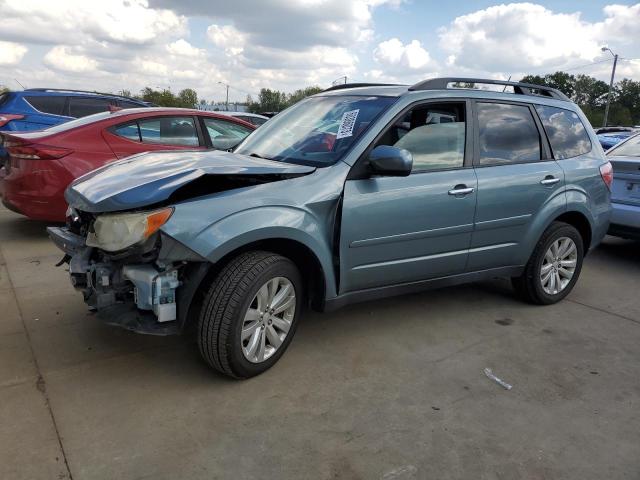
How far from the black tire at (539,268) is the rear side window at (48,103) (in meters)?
7.35

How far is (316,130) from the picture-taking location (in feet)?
12.3

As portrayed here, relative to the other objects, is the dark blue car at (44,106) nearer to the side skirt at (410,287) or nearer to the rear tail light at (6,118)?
the rear tail light at (6,118)

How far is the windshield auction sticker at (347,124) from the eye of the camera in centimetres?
350

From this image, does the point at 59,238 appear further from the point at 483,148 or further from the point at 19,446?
the point at 483,148

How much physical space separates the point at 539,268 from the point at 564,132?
1222 millimetres

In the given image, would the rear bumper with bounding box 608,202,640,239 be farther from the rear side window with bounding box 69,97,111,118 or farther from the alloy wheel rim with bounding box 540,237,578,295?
the rear side window with bounding box 69,97,111,118

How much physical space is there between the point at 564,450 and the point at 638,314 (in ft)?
8.16

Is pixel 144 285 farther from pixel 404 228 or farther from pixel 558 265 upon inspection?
pixel 558 265

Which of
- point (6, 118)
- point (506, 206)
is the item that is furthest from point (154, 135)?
point (506, 206)

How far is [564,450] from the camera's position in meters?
2.57

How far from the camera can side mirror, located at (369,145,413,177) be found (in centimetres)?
315

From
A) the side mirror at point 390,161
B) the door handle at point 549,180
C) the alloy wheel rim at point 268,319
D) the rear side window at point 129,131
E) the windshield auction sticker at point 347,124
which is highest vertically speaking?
the windshield auction sticker at point 347,124

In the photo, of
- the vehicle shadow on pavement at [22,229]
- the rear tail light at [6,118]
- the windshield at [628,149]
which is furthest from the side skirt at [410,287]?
the rear tail light at [6,118]

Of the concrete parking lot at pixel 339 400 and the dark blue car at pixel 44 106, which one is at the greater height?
the dark blue car at pixel 44 106
